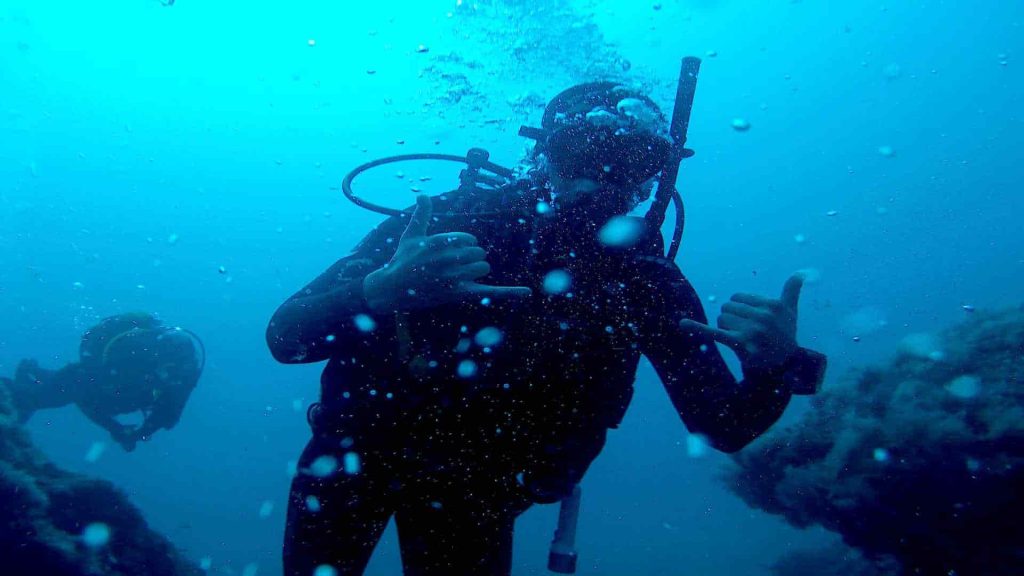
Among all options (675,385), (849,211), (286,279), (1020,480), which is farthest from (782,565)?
(286,279)

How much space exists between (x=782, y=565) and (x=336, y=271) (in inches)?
593

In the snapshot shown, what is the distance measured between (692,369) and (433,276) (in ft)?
5.25

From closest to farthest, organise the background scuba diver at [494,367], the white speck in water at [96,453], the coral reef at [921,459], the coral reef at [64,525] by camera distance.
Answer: the background scuba diver at [494,367] → the coral reef at [921,459] → the coral reef at [64,525] → the white speck in water at [96,453]

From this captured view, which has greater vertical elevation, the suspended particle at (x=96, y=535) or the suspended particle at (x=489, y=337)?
the suspended particle at (x=489, y=337)

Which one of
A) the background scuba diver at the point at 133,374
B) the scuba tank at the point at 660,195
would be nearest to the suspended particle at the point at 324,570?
the scuba tank at the point at 660,195

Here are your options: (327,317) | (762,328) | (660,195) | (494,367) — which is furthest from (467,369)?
(660,195)

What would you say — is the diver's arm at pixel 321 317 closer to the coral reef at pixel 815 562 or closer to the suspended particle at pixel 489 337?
the suspended particle at pixel 489 337

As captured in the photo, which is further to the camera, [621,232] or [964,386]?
[964,386]

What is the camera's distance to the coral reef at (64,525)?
6.12 meters

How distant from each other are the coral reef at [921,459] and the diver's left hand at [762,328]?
15.2 ft

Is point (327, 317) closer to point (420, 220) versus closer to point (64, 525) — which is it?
point (420, 220)

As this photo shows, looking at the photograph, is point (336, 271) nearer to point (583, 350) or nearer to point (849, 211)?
point (583, 350)

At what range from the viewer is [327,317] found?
2.56 metres

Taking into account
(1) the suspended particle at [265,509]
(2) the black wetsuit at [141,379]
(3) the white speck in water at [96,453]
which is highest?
(3) the white speck in water at [96,453]
